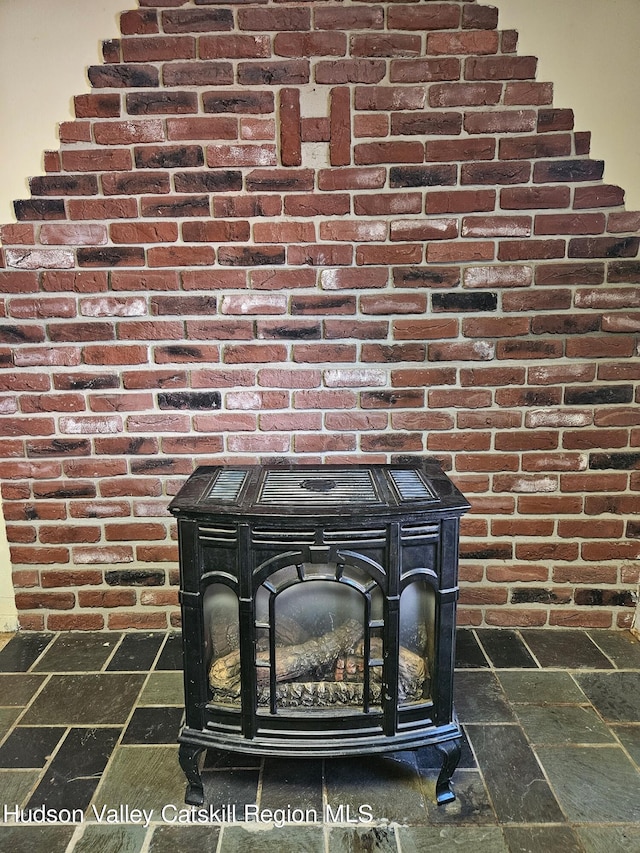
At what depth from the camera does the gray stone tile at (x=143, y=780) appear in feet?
5.17

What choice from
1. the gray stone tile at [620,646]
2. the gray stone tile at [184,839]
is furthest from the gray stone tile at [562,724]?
the gray stone tile at [184,839]

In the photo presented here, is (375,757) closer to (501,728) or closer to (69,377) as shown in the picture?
(501,728)

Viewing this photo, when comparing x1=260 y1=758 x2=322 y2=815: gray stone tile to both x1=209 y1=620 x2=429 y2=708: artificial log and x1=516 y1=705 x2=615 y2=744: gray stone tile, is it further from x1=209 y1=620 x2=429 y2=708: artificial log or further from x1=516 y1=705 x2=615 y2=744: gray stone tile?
x1=516 y1=705 x2=615 y2=744: gray stone tile

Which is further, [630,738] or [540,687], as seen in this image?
[540,687]

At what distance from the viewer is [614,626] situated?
2373 millimetres

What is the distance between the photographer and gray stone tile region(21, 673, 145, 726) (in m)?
1.89

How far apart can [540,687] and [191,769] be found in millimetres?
1199

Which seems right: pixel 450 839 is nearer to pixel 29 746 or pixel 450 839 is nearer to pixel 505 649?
pixel 505 649

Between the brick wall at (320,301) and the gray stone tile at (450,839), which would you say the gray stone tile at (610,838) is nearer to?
the gray stone tile at (450,839)

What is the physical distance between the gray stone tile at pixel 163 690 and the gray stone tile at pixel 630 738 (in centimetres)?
140

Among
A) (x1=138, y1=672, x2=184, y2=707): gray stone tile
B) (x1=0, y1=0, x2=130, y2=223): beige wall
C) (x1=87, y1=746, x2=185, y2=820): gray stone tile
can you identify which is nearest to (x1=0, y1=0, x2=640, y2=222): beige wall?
(x1=0, y1=0, x2=130, y2=223): beige wall

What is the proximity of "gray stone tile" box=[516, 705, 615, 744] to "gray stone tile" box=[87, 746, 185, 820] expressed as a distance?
1076 mm

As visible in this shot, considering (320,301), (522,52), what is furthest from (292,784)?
(522,52)

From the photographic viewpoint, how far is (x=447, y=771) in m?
1.58
